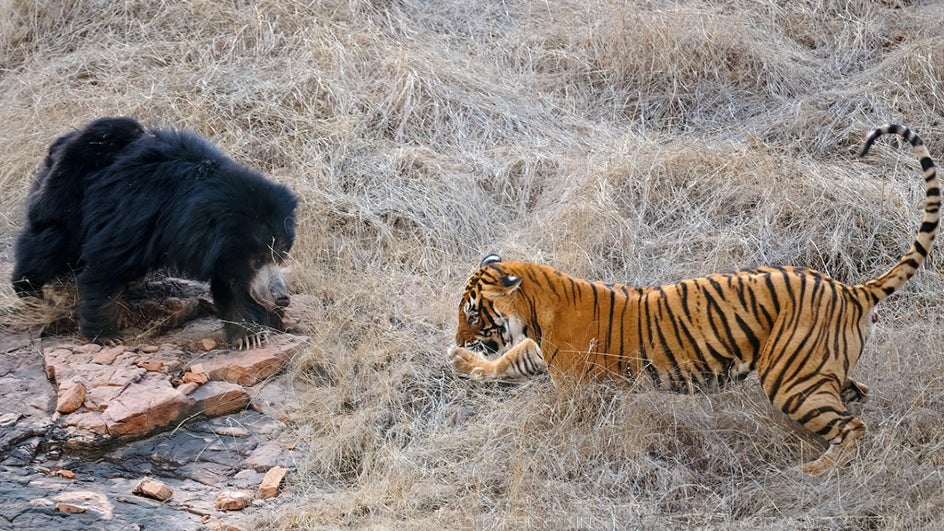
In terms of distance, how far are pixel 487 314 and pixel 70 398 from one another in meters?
1.97

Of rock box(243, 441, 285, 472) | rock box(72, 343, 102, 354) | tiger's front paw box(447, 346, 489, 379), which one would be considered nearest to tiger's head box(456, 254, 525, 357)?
tiger's front paw box(447, 346, 489, 379)

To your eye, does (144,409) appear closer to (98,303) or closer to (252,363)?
(252,363)

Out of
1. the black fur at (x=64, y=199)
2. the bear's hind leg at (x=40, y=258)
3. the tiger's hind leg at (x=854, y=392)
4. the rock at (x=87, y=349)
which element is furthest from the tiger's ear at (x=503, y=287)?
the bear's hind leg at (x=40, y=258)

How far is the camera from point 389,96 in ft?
23.9

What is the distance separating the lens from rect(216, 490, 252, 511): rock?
4312mm

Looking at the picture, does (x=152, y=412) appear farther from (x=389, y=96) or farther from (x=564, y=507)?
(x=389, y=96)

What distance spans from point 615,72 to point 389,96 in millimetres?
1702

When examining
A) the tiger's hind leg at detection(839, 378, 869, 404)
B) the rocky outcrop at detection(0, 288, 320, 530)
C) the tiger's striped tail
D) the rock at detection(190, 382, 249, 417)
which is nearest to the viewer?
the tiger's striped tail

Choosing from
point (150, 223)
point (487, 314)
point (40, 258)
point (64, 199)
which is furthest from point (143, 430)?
point (487, 314)

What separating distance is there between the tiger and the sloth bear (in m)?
1.25

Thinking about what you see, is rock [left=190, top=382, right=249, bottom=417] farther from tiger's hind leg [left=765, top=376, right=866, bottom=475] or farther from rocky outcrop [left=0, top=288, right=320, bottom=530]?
tiger's hind leg [left=765, top=376, right=866, bottom=475]

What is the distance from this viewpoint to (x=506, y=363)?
16.0 ft

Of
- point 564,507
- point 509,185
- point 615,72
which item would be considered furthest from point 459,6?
point 564,507

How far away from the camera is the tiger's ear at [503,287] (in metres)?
4.43
